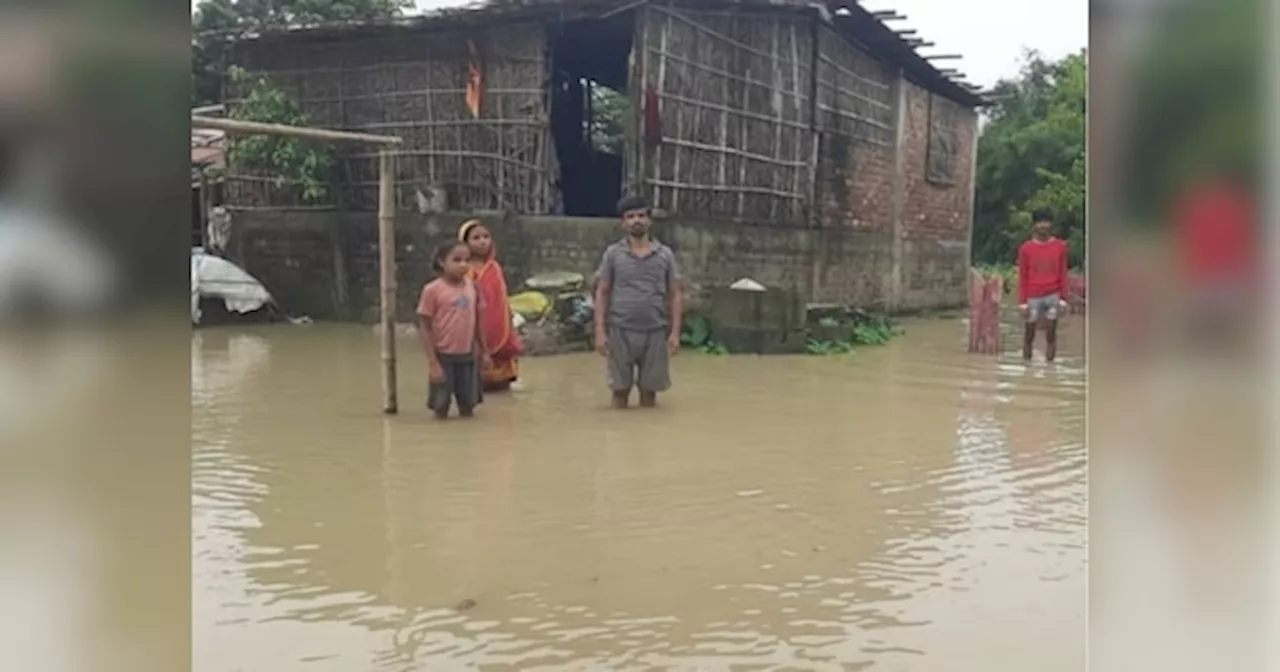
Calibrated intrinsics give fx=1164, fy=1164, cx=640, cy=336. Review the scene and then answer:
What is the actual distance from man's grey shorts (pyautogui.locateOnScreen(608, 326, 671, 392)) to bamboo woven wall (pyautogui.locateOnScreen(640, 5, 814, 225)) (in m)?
5.22

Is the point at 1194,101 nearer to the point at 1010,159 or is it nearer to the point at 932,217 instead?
the point at 932,217

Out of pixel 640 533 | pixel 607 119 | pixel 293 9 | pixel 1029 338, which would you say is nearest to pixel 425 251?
pixel 1029 338

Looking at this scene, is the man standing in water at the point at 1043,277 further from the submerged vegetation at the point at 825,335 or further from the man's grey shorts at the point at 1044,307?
the submerged vegetation at the point at 825,335

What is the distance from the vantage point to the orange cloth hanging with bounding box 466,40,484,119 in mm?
11891

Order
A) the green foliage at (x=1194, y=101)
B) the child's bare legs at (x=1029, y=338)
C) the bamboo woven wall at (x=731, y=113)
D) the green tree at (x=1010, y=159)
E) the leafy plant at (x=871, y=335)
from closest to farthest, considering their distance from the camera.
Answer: the green foliage at (x=1194, y=101), the child's bare legs at (x=1029, y=338), the leafy plant at (x=871, y=335), the bamboo woven wall at (x=731, y=113), the green tree at (x=1010, y=159)

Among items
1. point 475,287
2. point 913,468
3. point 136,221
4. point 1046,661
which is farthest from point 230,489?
point 136,221

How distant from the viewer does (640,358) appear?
6672 mm

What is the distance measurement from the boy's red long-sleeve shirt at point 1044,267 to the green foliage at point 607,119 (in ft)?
25.7

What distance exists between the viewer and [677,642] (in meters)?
2.76

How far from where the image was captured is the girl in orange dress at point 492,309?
6441 mm

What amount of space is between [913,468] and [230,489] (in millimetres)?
2806

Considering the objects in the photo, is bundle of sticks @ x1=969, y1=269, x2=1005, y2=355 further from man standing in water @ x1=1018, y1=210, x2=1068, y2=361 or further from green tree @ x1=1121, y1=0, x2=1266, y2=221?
green tree @ x1=1121, y1=0, x2=1266, y2=221

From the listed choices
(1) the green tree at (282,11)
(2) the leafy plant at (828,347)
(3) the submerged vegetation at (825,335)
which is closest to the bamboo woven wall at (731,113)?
(3) the submerged vegetation at (825,335)

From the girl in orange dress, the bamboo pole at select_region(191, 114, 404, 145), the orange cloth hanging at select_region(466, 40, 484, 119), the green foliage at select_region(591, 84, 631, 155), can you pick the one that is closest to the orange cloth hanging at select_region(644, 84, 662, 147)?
the orange cloth hanging at select_region(466, 40, 484, 119)
